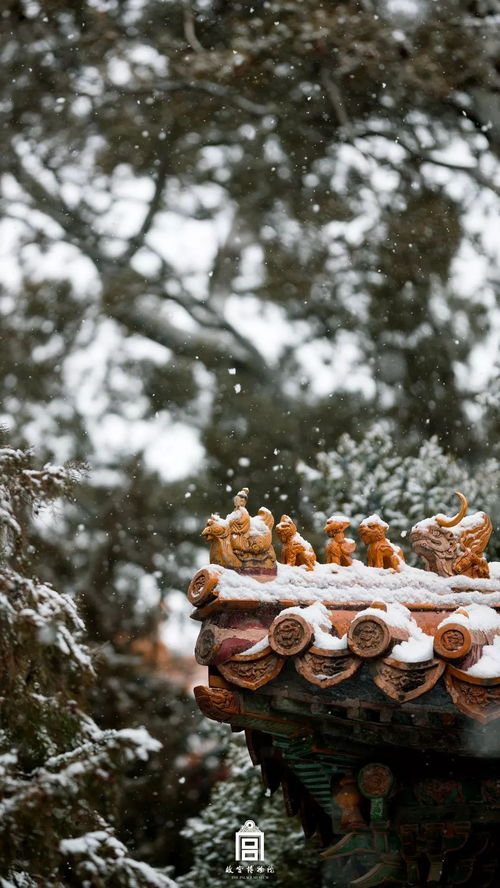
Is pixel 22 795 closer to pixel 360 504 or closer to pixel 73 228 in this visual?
pixel 360 504

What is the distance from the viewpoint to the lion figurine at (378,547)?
2332 millimetres

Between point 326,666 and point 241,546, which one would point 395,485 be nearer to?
point 241,546

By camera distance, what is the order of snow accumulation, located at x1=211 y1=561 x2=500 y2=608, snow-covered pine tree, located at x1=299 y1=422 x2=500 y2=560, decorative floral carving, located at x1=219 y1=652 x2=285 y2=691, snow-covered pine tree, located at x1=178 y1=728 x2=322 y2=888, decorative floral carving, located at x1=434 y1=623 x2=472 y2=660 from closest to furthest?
decorative floral carving, located at x1=434 y1=623 x2=472 y2=660 → decorative floral carving, located at x1=219 y1=652 x2=285 y2=691 → snow accumulation, located at x1=211 y1=561 x2=500 y2=608 → snow-covered pine tree, located at x1=178 y1=728 x2=322 y2=888 → snow-covered pine tree, located at x1=299 y1=422 x2=500 y2=560

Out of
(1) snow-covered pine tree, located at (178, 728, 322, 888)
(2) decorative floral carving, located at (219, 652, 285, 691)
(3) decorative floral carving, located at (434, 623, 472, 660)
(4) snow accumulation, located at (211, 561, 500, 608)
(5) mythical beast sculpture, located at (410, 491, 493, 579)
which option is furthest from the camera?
(1) snow-covered pine tree, located at (178, 728, 322, 888)

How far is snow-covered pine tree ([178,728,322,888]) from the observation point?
576 centimetres

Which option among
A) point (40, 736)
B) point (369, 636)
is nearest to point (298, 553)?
point (369, 636)

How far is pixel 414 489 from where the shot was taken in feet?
21.1

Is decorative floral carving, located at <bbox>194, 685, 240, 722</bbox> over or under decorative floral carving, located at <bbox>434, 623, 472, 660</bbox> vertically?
under

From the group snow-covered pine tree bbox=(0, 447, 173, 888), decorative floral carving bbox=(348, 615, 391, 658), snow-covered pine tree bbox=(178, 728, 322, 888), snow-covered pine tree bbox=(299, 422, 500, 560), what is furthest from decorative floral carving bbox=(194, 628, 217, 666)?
snow-covered pine tree bbox=(299, 422, 500, 560)

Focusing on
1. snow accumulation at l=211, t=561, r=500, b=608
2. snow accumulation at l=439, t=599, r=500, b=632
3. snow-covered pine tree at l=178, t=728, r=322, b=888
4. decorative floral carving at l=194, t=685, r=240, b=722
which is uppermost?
snow accumulation at l=439, t=599, r=500, b=632

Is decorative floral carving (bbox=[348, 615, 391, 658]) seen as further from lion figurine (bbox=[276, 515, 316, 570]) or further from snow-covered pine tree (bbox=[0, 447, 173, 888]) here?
snow-covered pine tree (bbox=[0, 447, 173, 888])

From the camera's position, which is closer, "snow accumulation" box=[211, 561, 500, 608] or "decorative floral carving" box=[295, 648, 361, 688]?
"decorative floral carving" box=[295, 648, 361, 688]

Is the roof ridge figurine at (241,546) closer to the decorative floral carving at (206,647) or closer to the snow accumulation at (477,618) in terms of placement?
the decorative floral carving at (206,647)

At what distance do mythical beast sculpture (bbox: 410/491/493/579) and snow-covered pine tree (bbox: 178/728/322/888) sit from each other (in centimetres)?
372
